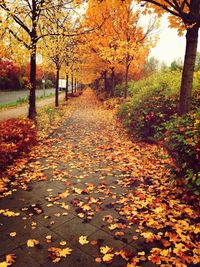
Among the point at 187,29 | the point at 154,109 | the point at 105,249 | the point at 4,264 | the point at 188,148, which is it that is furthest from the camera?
the point at 154,109

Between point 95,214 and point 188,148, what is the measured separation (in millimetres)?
2095

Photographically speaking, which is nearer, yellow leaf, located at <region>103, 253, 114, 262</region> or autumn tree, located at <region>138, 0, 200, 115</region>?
yellow leaf, located at <region>103, 253, 114, 262</region>

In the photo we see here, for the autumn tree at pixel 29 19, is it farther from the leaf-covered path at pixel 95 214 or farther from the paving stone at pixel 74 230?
the paving stone at pixel 74 230

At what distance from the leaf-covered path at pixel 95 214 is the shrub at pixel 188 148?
1.24ft

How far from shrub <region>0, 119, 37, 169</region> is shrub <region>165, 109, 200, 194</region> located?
13.5 ft

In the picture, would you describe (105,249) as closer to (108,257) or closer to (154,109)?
(108,257)

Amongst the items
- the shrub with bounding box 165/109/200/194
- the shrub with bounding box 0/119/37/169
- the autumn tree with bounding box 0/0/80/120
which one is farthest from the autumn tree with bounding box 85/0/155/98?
the shrub with bounding box 165/109/200/194

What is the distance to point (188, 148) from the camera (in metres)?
4.67

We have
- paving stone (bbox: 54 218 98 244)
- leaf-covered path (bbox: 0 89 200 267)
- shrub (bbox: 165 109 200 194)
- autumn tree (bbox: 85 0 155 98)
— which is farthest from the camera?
autumn tree (bbox: 85 0 155 98)

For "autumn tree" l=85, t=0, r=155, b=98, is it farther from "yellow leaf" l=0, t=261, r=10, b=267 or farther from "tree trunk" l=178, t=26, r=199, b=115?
"yellow leaf" l=0, t=261, r=10, b=267

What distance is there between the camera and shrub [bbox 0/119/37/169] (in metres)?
6.59

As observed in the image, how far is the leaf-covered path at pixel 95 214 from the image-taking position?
3.43 metres

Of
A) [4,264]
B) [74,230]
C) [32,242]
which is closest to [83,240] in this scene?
[74,230]

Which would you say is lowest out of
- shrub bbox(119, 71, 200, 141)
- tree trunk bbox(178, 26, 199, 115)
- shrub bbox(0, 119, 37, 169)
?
shrub bbox(0, 119, 37, 169)
